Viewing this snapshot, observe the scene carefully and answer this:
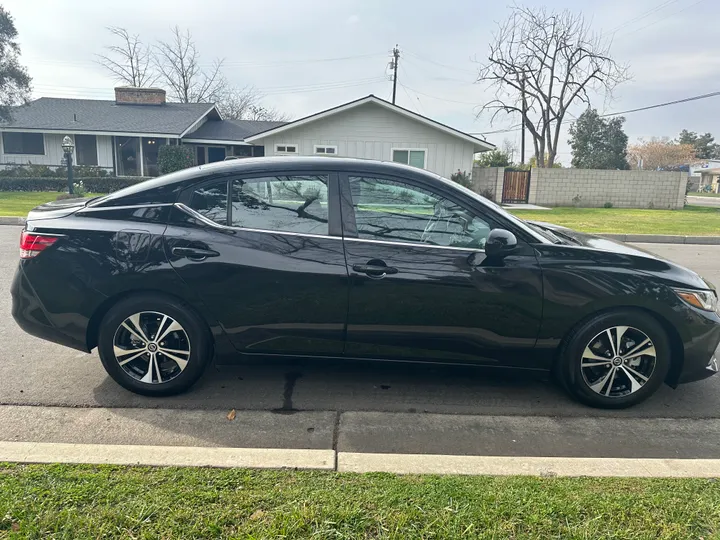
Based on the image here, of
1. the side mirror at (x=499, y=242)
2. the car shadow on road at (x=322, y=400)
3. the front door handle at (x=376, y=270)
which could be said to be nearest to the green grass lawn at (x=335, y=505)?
the car shadow on road at (x=322, y=400)

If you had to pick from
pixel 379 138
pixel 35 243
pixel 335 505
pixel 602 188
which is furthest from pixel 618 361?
pixel 602 188

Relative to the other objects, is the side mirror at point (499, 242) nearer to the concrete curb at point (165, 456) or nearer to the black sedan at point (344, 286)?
the black sedan at point (344, 286)

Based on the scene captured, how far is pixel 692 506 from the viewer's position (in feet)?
7.77

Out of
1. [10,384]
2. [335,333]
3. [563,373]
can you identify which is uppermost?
[335,333]

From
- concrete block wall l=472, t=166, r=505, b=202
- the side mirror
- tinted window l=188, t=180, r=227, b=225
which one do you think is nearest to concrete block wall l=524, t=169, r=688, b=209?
concrete block wall l=472, t=166, r=505, b=202

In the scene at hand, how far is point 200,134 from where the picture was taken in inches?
1156

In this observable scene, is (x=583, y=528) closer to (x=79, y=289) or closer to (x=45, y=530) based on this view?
(x=45, y=530)

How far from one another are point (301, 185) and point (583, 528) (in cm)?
256

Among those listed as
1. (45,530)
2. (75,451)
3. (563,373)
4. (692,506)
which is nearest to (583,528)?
(692,506)

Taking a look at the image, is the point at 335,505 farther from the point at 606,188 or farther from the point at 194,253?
the point at 606,188

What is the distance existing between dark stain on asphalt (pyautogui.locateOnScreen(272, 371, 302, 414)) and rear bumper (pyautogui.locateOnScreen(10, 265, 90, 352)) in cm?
143

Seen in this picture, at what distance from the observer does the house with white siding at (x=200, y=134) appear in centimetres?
2175

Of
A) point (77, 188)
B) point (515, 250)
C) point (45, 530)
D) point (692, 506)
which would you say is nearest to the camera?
point (45, 530)

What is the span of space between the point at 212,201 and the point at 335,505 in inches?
85.3
